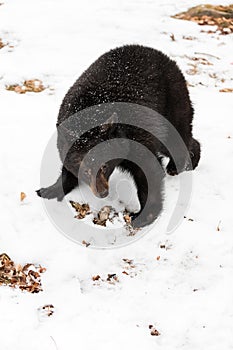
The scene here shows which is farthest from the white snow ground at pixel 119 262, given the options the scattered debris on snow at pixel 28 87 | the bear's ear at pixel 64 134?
the bear's ear at pixel 64 134

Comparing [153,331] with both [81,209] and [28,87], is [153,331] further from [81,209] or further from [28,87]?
[28,87]

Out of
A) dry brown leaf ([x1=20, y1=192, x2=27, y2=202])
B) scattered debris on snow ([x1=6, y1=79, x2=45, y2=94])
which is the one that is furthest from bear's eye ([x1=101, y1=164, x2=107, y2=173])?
scattered debris on snow ([x1=6, y1=79, x2=45, y2=94])

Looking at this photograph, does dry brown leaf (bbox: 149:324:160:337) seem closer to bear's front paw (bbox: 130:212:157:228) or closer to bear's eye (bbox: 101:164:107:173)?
bear's front paw (bbox: 130:212:157:228)

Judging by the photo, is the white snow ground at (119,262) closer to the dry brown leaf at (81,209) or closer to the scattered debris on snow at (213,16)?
the dry brown leaf at (81,209)

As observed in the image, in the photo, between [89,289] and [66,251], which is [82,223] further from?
[89,289]

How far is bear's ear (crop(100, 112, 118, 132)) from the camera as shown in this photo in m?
4.10

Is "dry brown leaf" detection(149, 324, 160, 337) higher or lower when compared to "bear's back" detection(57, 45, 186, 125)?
lower

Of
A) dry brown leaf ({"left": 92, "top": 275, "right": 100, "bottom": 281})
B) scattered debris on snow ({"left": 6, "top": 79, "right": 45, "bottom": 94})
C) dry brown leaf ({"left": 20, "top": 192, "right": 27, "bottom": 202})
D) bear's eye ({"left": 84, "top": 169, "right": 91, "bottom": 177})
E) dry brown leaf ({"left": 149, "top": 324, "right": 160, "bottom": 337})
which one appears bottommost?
dry brown leaf ({"left": 149, "top": 324, "right": 160, "bottom": 337})

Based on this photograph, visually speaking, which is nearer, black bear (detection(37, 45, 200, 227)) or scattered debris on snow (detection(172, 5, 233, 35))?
black bear (detection(37, 45, 200, 227))

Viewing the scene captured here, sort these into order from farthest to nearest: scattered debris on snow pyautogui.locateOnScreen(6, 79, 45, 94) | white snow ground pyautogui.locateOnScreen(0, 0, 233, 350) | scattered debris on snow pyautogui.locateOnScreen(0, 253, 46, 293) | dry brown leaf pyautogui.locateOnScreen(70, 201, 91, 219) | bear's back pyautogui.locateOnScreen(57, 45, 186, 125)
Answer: scattered debris on snow pyautogui.locateOnScreen(6, 79, 45, 94) < dry brown leaf pyautogui.locateOnScreen(70, 201, 91, 219) < bear's back pyautogui.locateOnScreen(57, 45, 186, 125) < scattered debris on snow pyautogui.locateOnScreen(0, 253, 46, 293) < white snow ground pyautogui.locateOnScreen(0, 0, 233, 350)

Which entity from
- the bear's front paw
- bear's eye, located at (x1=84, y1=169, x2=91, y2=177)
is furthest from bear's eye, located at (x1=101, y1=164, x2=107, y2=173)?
the bear's front paw

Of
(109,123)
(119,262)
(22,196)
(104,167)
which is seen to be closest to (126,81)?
(109,123)

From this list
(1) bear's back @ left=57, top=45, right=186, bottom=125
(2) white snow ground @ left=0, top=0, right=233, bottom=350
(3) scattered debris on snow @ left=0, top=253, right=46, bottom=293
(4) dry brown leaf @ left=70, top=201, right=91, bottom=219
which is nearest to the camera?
(2) white snow ground @ left=0, top=0, right=233, bottom=350

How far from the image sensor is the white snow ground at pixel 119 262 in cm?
370
